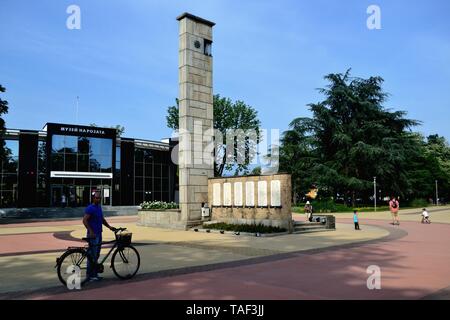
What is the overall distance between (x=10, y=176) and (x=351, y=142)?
39.2 meters

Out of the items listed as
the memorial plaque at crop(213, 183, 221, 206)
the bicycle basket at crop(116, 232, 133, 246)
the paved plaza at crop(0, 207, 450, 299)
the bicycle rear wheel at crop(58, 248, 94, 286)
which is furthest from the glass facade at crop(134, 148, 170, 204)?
the bicycle rear wheel at crop(58, 248, 94, 286)

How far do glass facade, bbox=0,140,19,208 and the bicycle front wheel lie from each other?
40.7 m

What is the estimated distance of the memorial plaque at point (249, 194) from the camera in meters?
21.9

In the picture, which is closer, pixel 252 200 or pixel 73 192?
pixel 252 200

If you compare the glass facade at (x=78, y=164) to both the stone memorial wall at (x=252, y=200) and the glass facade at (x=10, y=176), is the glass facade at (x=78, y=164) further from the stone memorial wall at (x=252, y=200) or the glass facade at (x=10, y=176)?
the stone memorial wall at (x=252, y=200)

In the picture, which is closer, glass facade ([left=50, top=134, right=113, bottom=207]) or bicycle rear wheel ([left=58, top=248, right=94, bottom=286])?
bicycle rear wheel ([left=58, top=248, right=94, bottom=286])

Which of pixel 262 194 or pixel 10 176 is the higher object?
pixel 10 176

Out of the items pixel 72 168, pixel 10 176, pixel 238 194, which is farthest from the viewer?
pixel 72 168

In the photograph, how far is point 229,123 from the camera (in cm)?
5409

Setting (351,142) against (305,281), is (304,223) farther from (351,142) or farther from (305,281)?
(351,142)

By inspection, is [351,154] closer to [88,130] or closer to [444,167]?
[88,130]

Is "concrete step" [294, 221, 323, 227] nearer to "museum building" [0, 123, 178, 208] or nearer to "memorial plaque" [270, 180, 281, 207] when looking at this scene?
"memorial plaque" [270, 180, 281, 207]

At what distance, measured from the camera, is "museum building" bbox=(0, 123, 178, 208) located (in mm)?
44844

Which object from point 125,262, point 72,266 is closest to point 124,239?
point 125,262
